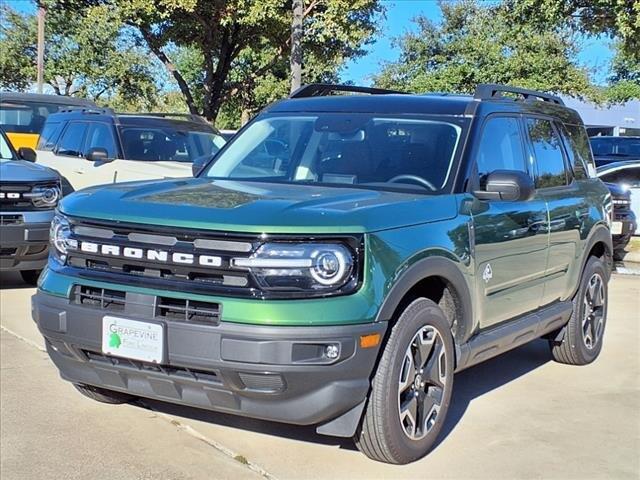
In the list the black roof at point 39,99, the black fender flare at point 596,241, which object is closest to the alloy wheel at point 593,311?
the black fender flare at point 596,241

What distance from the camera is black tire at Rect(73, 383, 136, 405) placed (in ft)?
15.7

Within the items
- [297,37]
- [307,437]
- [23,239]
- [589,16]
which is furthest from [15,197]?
[589,16]

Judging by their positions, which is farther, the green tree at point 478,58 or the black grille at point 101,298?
the green tree at point 478,58

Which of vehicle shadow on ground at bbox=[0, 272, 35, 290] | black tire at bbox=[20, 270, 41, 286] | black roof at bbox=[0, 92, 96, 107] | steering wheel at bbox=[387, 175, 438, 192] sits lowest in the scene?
vehicle shadow on ground at bbox=[0, 272, 35, 290]

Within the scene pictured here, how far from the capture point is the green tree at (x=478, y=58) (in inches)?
1152

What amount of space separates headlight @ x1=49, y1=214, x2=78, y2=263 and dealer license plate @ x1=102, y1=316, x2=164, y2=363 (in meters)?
0.54

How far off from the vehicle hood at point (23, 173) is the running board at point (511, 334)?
5197mm

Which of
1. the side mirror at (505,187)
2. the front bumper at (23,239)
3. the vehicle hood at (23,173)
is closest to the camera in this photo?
the side mirror at (505,187)

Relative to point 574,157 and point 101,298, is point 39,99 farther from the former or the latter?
point 101,298

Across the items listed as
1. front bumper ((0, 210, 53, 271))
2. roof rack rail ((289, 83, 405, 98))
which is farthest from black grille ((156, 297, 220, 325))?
front bumper ((0, 210, 53, 271))

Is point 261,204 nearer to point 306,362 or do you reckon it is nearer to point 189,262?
point 189,262

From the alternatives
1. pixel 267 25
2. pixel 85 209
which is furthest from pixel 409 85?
pixel 85 209

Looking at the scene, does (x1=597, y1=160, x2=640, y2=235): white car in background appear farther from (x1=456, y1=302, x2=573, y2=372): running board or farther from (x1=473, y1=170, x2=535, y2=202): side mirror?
(x1=473, y1=170, x2=535, y2=202): side mirror

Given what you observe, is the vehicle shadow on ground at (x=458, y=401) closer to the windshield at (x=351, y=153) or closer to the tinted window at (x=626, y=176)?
the windshield at (x=351, y=153)
